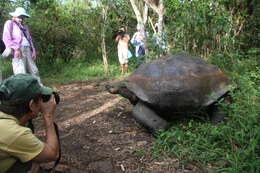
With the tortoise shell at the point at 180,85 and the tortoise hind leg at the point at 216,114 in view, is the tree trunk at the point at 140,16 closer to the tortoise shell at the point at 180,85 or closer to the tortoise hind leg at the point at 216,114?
the tortoise shell at the point at 180,85

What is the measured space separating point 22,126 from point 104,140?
1.60 metres

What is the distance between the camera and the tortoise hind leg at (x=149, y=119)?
3250 millimetres

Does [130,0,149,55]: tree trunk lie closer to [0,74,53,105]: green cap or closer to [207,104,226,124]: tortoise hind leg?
[207,104,226,124]: tortoise hind leg

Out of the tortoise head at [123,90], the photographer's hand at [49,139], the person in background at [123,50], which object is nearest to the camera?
the photographer's hand at [49,139]

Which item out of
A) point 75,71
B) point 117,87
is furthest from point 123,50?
point 117,87

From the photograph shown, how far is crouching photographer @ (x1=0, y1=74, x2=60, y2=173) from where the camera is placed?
5.22 ft

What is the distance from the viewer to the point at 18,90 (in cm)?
174

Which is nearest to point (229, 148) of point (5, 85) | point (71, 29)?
point (5, 85)

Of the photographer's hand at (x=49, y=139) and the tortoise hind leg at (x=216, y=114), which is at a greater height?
the photographer's hand at (x=49, y=139)

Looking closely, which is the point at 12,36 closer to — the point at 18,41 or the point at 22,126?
the point at 18,41

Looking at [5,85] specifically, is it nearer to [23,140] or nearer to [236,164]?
[23,140]

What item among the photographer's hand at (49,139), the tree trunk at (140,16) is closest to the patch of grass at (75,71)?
the tree trunk at (140,16)

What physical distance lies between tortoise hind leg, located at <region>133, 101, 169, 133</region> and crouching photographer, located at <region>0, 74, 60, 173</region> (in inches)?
59.2

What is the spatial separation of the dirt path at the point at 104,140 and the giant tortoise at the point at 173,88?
0.29 meters
